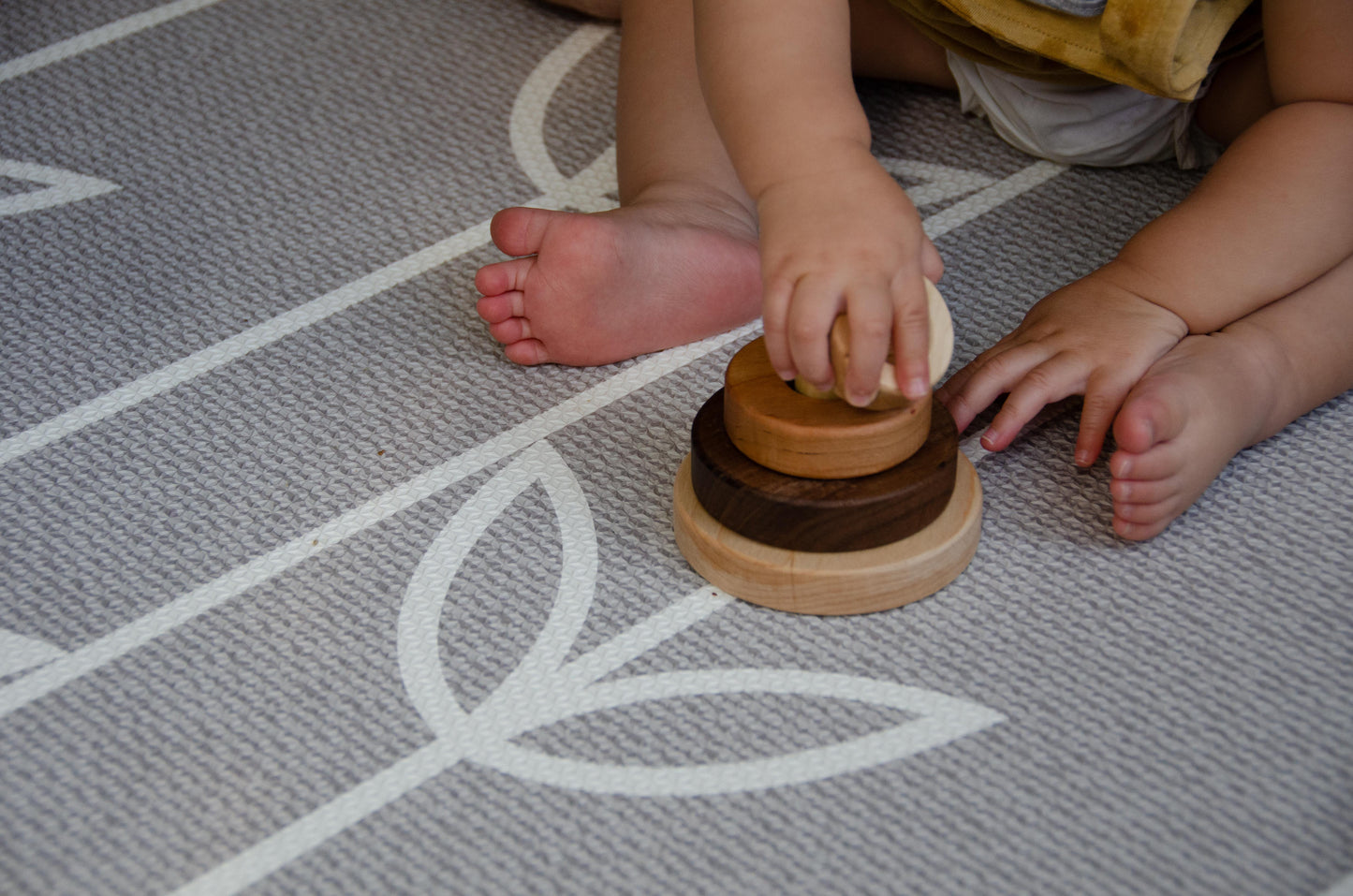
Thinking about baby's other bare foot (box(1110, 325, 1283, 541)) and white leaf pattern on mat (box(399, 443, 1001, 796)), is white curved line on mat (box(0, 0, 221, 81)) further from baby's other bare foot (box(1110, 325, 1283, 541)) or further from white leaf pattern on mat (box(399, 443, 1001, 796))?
baby's other bare foot (box(1110, 325, 1283, 541))

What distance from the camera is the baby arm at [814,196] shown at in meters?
0.42

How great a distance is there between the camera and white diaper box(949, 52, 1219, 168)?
2.18 feet

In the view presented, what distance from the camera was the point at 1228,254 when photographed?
545 mm

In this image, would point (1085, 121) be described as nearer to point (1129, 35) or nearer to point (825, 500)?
point (1129, 35)

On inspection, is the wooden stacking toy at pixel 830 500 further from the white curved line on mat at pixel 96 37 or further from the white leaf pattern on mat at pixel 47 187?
the white curved line on mat at pixel 96 37

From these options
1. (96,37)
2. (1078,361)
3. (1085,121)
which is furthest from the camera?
(96,37)

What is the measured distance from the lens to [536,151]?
2.36 feet

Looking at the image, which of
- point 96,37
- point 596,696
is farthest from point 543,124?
point 596,696

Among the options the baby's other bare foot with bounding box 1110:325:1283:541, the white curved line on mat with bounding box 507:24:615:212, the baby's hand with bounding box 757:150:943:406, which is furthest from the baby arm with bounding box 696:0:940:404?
the white curved line on mat with bounding box 507:24:615:212

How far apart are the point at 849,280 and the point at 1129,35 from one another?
0.24m

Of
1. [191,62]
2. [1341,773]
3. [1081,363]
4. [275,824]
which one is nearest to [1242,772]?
[1341,773]

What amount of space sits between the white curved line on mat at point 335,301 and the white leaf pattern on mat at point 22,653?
0.11 metres

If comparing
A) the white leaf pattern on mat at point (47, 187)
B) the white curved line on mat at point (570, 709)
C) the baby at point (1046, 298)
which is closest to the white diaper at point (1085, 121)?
the baby at point (1046, 298)

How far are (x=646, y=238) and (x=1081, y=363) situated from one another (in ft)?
0.64
